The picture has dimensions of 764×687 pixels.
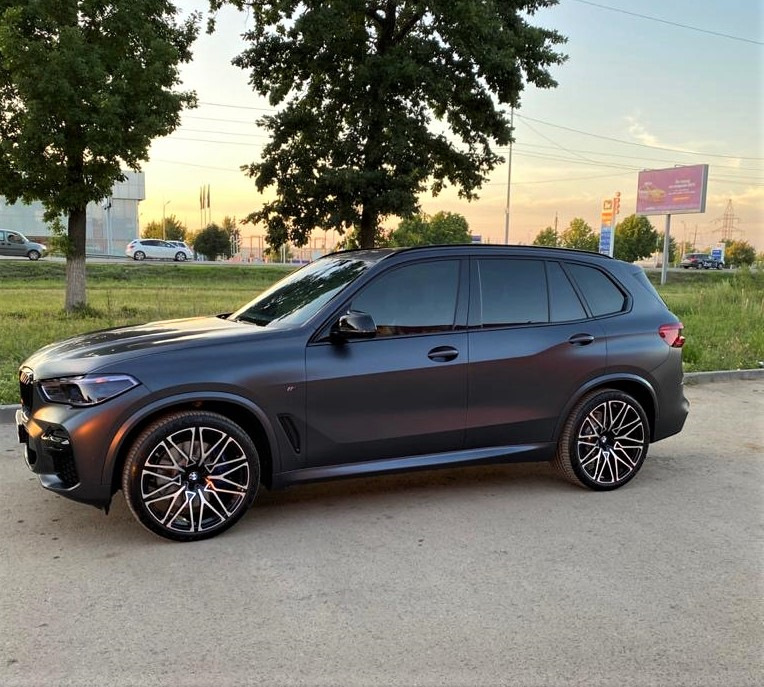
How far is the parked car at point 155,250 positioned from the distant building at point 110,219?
138 feet

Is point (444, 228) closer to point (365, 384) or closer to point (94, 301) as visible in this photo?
point (94, 301)

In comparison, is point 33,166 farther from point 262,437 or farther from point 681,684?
point 681,684

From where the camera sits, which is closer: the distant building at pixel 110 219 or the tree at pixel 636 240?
the distant building at pixel 110 219

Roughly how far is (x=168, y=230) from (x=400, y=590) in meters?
105

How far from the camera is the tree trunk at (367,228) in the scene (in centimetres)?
1869

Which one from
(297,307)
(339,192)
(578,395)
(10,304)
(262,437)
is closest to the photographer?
(262,437)

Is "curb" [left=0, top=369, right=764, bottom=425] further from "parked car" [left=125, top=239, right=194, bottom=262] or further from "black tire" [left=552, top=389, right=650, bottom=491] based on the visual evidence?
"parked car" [left=125, top=239, right=194, bottom=262]

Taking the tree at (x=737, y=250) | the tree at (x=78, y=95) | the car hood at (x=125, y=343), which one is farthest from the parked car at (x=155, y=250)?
the tree at (x=737, y=250)

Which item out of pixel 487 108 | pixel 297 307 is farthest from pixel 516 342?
pixel 487 108

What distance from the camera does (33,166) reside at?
1320cm

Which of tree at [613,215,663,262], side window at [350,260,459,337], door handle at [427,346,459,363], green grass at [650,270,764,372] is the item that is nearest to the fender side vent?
side window at [350,260,459,337]

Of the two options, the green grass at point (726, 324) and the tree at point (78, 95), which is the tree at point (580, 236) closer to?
the green grass at point (726, 324)

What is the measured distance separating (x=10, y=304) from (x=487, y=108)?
13.5 meters

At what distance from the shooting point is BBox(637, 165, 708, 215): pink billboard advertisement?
52.4m
